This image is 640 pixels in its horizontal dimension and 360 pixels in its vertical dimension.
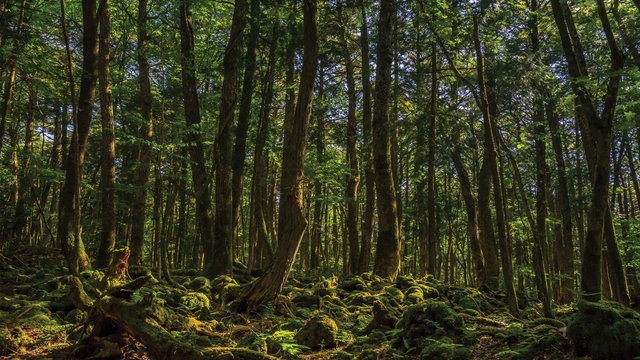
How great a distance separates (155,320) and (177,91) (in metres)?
10.7

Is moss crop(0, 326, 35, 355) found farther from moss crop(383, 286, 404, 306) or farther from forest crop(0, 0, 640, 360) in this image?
moss crop(383, 286, 404, 306)

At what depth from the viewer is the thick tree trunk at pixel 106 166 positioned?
11.4m

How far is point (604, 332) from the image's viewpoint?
15.0 feet

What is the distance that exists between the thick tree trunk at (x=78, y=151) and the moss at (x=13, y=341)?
1.95 m

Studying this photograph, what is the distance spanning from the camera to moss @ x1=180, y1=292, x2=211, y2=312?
850 centimetres

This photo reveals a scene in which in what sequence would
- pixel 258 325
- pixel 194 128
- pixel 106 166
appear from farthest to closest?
1. pixel 106 166
2. pixel 194 128
3. pixel 258 325

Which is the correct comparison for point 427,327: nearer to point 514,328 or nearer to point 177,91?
point 514,328

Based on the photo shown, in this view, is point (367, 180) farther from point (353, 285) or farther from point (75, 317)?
point (75, 317)

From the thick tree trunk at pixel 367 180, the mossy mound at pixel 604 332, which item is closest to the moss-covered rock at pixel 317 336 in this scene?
the mossy mound at pixel 604 332

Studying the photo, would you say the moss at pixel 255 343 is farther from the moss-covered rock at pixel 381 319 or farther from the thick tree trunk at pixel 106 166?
the thick tree trunk at pixel 106 166

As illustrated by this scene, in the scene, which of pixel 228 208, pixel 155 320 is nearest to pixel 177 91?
pixel 228 208

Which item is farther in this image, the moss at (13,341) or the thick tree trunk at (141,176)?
the thick tree trunk at (141,176)

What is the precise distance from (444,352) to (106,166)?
9902mm

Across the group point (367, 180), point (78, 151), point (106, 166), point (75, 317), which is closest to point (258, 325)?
point (75, 317)
